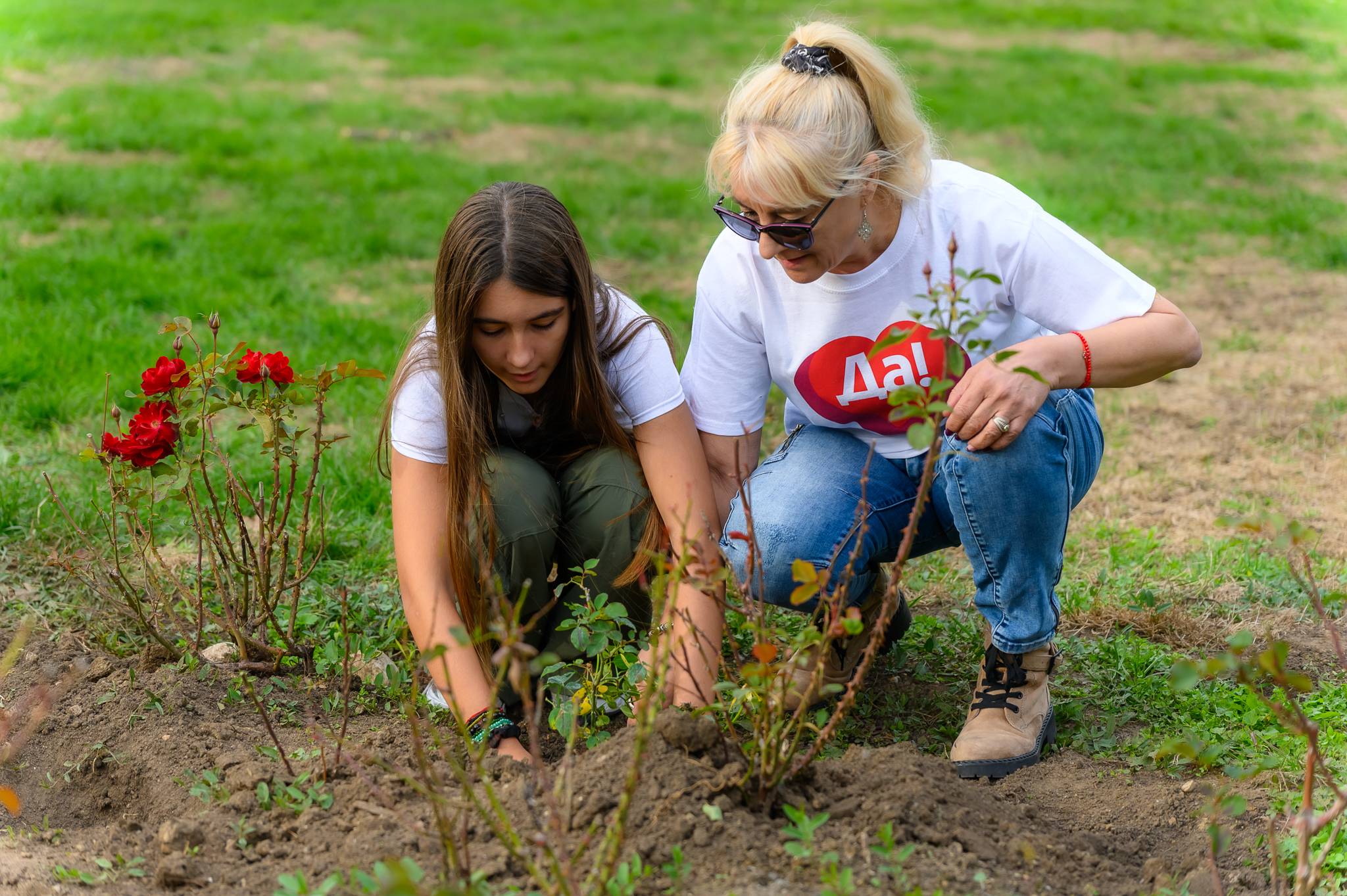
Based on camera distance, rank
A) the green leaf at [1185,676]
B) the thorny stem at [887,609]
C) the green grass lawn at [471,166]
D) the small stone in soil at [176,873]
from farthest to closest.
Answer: the green grass lawn at [471,166] → the small stone in soil at [176,873] → the thorny stem at [887,609] → the green leaf at [1185,676]

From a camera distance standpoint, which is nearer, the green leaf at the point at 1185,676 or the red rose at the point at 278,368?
the green leaf at the point at 1185,676

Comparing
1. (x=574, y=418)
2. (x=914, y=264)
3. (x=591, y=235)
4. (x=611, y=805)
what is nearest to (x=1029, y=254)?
(x=914, y=264)

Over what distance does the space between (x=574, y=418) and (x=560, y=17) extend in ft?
39.6

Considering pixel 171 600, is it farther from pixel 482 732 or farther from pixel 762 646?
pixel 762 646

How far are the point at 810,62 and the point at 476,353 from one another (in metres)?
0.89

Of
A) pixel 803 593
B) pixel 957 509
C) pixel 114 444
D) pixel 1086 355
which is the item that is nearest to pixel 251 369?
pixel 114 444

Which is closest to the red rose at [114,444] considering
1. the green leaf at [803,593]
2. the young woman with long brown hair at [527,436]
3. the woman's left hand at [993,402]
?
the young woman with long brown hair at [527,436]

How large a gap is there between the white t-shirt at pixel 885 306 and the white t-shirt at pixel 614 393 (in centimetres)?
12

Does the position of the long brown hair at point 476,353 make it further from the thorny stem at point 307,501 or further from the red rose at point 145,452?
the red rose at point 145,452

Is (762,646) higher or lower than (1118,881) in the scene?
higher

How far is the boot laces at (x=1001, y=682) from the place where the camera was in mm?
2564

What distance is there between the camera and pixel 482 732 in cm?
234

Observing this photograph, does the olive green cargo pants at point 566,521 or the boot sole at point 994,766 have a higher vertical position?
the olive green cargo pants at point 566,521

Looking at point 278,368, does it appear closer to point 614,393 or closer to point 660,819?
point 614,393
